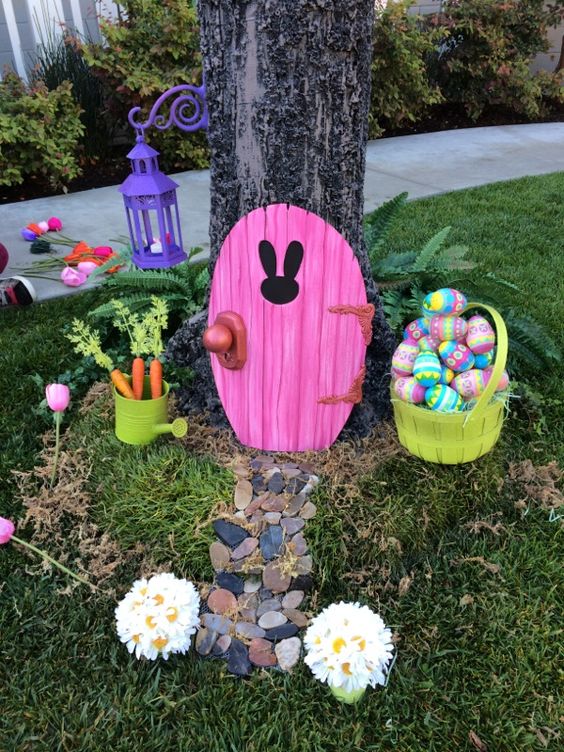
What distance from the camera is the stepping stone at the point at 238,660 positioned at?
5.85 feet

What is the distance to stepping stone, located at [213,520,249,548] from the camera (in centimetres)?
200

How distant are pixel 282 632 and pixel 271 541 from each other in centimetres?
27

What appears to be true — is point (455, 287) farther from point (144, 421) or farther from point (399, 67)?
point (399, 67)

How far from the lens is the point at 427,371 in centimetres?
200

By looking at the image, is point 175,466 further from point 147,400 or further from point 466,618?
point 466,618

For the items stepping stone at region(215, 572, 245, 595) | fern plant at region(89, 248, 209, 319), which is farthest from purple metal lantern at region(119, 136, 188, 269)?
stepping stone at region(215, 572, 245, 595)

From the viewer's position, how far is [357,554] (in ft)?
6.60

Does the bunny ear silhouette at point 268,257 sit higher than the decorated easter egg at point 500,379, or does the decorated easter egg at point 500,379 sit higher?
the bunny ear silhouette at point 268,257

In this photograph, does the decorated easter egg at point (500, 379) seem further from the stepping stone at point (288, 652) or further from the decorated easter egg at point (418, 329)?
the stepping stone at point (288, 652)

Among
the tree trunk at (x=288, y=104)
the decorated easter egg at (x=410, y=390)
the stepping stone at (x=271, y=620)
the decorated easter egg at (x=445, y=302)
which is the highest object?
the tree trunk at (x=288, y=104)

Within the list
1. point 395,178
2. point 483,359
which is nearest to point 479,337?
point 483,359

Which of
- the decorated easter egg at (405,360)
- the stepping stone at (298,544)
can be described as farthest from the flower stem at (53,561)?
the decorated easter egg at (405,360)

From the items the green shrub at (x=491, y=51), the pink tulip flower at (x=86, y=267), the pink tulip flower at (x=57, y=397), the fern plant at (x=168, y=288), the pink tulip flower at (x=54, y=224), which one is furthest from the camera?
the green shrub at (x=491, y=51)

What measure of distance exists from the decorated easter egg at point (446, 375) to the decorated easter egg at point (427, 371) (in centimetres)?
3
